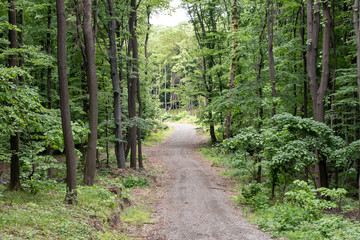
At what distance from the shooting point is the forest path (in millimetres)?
7629

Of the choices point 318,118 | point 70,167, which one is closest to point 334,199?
point 318,118

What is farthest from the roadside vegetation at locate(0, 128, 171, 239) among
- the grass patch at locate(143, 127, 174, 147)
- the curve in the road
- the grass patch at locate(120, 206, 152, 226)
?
the grass patch at locate(143, 127, 174, 147)

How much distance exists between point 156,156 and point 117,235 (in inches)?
652

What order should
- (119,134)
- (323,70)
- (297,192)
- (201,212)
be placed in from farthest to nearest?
(119,134) → (323,70) → (201,212) → (297,192)

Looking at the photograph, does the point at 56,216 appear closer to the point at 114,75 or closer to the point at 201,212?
the point at 201,212

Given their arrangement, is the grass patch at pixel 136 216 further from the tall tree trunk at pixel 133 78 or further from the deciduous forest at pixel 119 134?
the tall tree trunk at pixel 133 78

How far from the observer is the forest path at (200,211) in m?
7.63

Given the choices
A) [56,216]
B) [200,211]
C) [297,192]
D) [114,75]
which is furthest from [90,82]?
[297,192]

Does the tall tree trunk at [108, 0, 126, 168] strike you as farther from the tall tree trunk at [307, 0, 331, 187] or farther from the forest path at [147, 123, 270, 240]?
the tall tree trunk at [307, 0, 331, 187]

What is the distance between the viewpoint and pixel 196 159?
72.4 feet

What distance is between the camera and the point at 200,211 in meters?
9.75

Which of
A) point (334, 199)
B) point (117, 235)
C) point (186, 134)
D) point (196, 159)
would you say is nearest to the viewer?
point (117, 235)

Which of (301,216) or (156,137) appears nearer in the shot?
(301,216)

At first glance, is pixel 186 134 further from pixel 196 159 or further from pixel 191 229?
pixel 191 229
